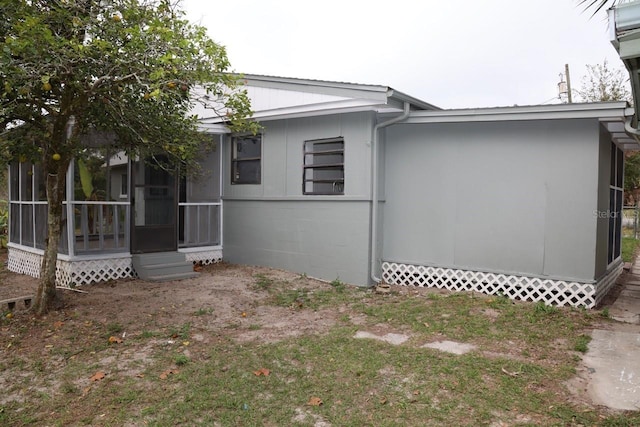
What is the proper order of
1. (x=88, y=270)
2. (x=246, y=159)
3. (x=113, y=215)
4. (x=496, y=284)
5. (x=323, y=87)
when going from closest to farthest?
(x=496, y=284)
(x=88, y=270)
(x=323, y=87)
(x=113, y=215)
(x=246, y=159)

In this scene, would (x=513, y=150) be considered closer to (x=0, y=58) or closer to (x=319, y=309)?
(x=319, y=309)

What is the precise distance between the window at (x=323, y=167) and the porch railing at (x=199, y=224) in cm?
239

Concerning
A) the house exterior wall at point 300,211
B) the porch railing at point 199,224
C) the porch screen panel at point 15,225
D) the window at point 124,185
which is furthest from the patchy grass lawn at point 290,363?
the porch screen panel at point 15,225

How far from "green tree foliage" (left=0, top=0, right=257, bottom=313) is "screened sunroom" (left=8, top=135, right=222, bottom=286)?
1.00 meters

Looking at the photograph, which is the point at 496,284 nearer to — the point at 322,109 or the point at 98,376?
the point at 322,109

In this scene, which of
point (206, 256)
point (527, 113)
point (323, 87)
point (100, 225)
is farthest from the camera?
point (206, 256)

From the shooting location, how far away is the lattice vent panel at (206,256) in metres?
9.34

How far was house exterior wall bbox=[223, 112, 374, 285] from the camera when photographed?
7684 millimetres

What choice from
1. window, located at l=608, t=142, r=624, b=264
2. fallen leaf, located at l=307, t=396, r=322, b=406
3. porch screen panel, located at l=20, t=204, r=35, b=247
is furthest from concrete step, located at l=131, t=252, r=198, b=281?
window, located at l=608, t=142, r=624, b=264

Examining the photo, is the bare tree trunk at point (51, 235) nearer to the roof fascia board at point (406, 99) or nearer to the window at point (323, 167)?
the window at point (323, 167)

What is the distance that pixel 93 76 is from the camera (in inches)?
194

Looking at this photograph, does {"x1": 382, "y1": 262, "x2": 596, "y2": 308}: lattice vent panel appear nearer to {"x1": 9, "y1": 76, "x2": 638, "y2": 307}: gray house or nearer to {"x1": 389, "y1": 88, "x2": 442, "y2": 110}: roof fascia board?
{"x1": 9, "y1": 76, "x2": 638, "y2": 307}: gray house

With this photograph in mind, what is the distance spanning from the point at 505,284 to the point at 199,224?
19.8 feet

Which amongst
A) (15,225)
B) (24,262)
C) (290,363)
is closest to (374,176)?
(290,363)
